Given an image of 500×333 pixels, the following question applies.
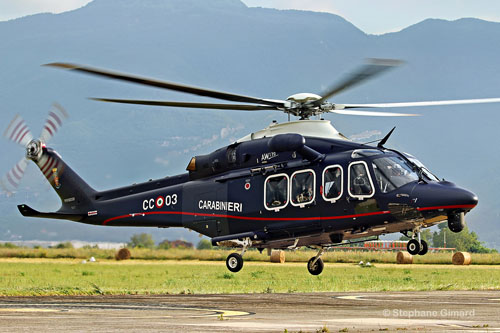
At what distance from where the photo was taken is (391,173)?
81.5 ft

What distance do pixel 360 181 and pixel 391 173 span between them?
967 millimetres

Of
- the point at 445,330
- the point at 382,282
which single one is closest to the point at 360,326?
the point at 445,330

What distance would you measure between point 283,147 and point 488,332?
10.7m

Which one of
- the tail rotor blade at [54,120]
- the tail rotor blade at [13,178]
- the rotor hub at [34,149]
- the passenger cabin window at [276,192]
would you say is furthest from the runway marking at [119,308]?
the rotor hub at [34,149]

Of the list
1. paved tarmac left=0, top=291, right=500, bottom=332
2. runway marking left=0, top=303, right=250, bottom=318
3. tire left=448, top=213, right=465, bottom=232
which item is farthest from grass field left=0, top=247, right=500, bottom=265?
runway marking left=0, top=303, right=250, bottom=318

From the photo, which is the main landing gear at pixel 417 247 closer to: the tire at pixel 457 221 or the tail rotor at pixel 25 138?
the tire at pixel 457 221

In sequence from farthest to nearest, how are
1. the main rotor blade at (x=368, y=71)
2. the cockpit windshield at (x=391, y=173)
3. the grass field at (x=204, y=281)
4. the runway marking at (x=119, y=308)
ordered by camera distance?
the grass field at (x=204, y=281)
the cockpit windshield at (x=391, y=173)
the runway marking at (x=119, y=308)
the main rotor blade at (x=368, y=71)

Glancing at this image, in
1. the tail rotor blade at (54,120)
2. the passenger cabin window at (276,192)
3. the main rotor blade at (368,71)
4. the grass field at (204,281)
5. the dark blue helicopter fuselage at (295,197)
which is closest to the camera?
the main rotor blade at (368,71)

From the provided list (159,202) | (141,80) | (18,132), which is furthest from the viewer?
(18,132)

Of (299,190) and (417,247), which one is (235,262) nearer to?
(299,190)

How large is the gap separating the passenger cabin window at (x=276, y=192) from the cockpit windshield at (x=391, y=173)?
10.0 feet


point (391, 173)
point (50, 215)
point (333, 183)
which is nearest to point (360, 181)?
point (333, 183)

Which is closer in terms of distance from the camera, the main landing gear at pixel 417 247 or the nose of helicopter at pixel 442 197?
the nose of helicopter at pixel 442 197

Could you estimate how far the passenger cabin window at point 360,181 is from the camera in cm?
2495
